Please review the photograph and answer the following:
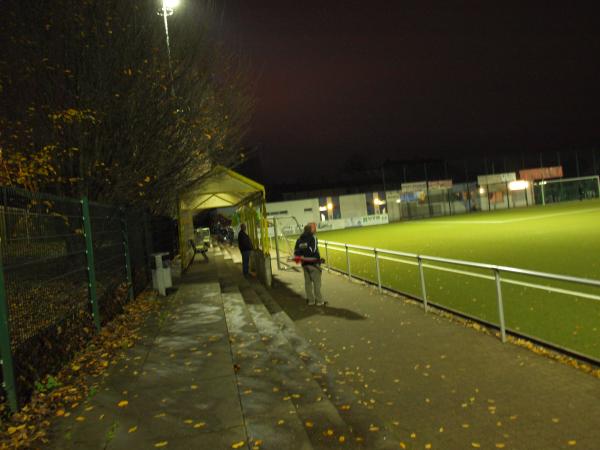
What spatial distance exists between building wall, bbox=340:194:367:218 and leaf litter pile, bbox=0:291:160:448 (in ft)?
165

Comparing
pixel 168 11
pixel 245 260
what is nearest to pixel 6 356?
pixel 168 11

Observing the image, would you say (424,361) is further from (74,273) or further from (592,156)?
(592,156)

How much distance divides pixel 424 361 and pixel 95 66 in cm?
821

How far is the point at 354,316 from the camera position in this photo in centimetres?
852

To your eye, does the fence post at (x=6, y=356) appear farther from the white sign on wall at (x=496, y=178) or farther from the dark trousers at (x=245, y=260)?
the white sign on wall at (x=496, y=178)

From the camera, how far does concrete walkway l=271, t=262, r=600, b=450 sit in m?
3.80

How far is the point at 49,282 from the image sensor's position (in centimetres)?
542

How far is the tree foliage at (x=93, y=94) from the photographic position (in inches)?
356

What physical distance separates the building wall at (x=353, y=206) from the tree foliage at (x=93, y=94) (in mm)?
46093

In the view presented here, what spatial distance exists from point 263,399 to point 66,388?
6.83 ft

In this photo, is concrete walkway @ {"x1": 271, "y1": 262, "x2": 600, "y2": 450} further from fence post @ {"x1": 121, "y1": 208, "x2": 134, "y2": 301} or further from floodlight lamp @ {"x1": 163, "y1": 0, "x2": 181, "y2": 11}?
floodlight lamp @ {"x1": 163, "y1": 0, "x2": 181, "y2": 11}

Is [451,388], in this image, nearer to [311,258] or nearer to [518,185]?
[311,258]

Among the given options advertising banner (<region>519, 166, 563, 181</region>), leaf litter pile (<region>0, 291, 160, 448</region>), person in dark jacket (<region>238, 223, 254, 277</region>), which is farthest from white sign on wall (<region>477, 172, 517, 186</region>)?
leaf litter pile (<region>0, 291, 160, 448</region>)

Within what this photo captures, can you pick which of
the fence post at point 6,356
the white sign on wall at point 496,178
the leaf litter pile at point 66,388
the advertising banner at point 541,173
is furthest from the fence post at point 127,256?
the advertising banner at point 541,173
